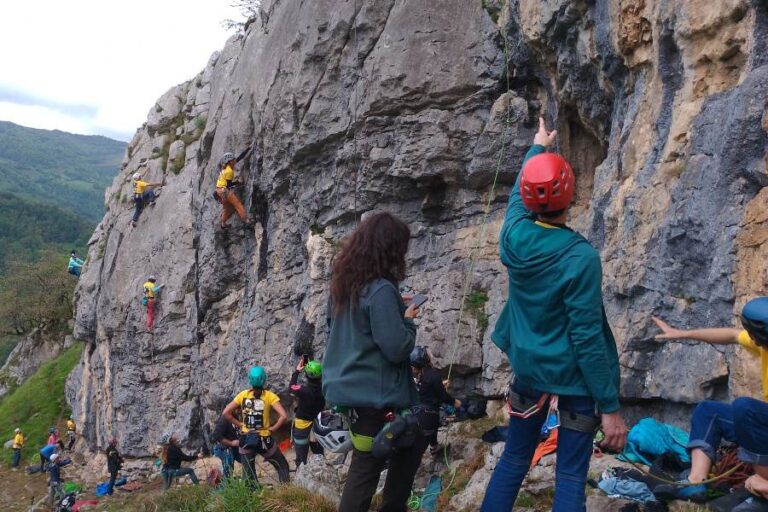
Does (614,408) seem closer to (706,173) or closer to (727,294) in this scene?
(727,294)

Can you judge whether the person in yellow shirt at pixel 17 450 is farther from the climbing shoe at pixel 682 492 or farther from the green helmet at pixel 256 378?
the climbing shoe at pixel 682 492

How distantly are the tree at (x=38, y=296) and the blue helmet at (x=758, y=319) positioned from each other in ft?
148

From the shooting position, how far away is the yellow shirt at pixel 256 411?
927 cm

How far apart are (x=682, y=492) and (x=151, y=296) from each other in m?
19.4

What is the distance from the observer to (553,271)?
143 inches

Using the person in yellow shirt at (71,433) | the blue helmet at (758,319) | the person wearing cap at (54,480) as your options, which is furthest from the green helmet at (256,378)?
the person in yellow shirt at (71,433)

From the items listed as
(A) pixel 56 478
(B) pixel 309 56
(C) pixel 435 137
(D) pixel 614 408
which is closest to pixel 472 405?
(C) pixel 435 137

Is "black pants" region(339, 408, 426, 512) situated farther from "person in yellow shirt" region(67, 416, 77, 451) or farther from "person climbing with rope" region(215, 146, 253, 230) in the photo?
"person in yellow shirt" region(67, 416, 77, 451)

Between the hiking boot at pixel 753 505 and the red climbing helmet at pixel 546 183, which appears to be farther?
the hiking boot at pixel 753 505

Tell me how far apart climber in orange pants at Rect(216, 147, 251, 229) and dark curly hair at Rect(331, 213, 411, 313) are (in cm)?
1363

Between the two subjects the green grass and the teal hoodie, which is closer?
the teal hoodie

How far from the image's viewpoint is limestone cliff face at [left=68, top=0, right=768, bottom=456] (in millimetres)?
6266

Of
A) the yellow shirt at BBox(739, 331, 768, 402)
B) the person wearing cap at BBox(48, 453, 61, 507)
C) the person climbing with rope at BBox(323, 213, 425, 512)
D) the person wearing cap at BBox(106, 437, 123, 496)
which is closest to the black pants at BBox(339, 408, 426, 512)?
the person climbing with rope at BBox(323, 213, 425, 512)

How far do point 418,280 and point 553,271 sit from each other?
350 inches
